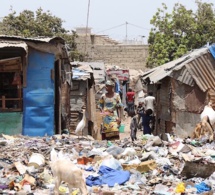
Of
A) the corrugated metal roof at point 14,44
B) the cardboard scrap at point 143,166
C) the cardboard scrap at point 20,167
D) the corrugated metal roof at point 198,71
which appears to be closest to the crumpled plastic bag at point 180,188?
the cardboard scrap at point 143,166

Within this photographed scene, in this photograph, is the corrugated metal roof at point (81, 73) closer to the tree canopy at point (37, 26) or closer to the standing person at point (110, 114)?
the standing person at point (110, 114)

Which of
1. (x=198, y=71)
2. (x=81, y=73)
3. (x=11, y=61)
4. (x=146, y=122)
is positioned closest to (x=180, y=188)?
(x=11, y=61)

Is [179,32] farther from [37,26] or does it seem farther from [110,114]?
[110,114]

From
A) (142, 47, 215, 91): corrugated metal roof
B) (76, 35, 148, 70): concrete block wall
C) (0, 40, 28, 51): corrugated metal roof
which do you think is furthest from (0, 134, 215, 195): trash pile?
(76, 35, 148, 70): concrete block wall

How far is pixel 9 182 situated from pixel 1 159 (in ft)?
4.48

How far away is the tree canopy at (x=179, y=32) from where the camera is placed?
30.2 metres

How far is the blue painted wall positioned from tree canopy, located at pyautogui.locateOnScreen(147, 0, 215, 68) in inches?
770

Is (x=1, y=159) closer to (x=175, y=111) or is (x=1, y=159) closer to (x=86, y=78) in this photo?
(x=175, y=111)

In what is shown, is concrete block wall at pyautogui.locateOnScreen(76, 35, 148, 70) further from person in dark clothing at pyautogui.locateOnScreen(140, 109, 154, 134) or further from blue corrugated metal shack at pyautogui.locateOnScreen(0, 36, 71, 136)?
blue corrugated metal shack at pyautogui.locateOnScreen(0, 36, 71, 136)

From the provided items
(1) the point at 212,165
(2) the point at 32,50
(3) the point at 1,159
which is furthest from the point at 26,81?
(1) the point at 212,165

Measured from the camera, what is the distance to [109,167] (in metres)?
7.63

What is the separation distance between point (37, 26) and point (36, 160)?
2316 cm

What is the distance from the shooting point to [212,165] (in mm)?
7402

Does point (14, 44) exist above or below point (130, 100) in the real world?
above
